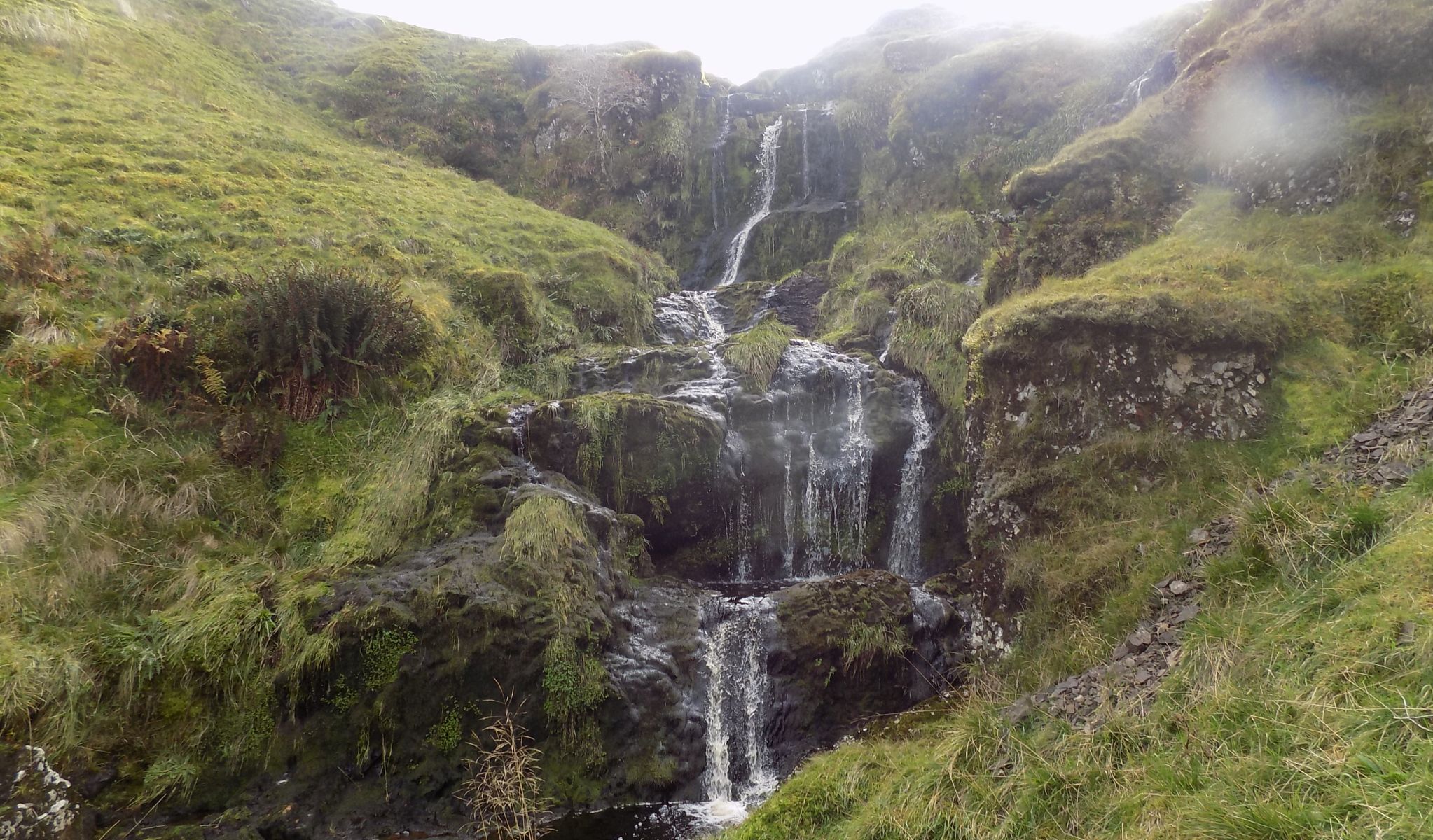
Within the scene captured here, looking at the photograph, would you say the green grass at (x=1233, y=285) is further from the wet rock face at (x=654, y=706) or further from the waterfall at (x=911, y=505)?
the wet rock face at (x=654, y=706)

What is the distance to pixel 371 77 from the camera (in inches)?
958

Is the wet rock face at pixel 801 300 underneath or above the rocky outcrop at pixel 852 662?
above

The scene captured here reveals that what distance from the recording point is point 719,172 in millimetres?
25859

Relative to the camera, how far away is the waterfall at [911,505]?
10.9 m

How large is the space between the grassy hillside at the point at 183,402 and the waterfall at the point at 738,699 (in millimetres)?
3922

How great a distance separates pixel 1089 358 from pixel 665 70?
84.0 ft

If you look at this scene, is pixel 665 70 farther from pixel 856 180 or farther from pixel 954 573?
pixel 954 573

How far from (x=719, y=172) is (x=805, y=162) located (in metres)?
3.60

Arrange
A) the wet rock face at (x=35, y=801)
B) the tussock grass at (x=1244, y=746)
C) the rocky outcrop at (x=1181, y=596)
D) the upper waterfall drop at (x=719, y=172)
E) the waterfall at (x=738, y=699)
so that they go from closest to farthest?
1. the tussock grass at (x=1244, y=746)
2. the rocky outcrop at (x=1181, y=596)
3. the wet rock face at (x=35, y=801)
4. the waterfall at (x=738, y=699)
5. the upper waterfall drop at (x=719, y=172)

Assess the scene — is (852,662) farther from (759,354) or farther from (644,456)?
(759,354)

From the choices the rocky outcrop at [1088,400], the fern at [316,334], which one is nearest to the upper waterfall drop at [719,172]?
the fern at [316,334]

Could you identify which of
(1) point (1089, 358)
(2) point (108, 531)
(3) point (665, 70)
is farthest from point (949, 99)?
(2) point (108, 531)

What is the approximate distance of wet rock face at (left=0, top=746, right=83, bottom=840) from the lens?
500 cm

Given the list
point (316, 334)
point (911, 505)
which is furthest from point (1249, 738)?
point (316, 334)
